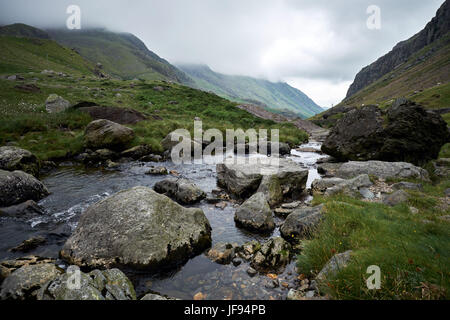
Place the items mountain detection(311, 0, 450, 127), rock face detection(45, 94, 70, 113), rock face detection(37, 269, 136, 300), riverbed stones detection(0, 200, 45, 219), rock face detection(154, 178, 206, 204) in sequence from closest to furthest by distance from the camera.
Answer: rock face detection(37, 269, 136, 300) → riverbed stones detection(0, 200, 45, 219) → rock face detection(154, 178, 206, 204) → rock face detection(45, 94, 70, 113) → mountain detection(311, 0, 450, 127)

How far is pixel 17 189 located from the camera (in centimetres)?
1149

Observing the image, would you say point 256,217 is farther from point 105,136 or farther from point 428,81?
point 428,81

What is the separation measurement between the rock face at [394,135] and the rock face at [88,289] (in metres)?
21.2

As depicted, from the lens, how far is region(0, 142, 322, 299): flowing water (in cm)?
645

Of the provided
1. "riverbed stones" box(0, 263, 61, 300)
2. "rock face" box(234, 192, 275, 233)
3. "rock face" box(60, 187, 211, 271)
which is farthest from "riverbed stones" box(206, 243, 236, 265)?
"riverbed stones" box(0, 263, 61, 300)

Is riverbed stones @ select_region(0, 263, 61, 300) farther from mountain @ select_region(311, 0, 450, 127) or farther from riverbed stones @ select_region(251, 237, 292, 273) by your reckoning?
mountain @ select_region(311, 0, 450, 127)

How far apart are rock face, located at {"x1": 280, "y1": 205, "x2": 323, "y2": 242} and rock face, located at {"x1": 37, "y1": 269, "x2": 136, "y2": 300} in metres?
6.19

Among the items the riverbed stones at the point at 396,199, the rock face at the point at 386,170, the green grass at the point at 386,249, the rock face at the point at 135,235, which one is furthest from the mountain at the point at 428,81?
the rock face at the point at 135,235

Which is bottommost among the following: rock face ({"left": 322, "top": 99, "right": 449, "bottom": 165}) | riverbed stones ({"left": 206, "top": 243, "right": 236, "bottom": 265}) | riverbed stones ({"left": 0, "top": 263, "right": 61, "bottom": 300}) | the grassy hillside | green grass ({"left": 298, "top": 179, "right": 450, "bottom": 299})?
riverbed stones ({"left": 206, "top": 243, "right": 236, "bottom": 265})

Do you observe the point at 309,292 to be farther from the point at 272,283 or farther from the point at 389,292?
the point at 389,292

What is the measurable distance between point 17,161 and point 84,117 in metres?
16.3

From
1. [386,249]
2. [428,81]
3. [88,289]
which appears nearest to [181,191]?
[88,289]
